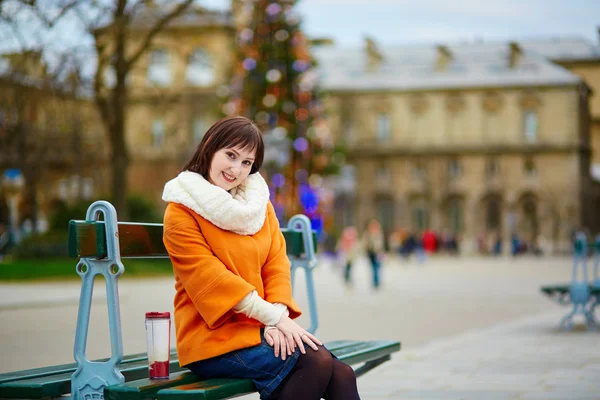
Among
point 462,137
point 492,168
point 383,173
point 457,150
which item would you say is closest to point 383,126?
point 383,173

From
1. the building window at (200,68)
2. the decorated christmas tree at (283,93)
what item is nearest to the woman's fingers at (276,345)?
the building window at (200,68)

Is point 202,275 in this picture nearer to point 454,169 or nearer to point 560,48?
point 560,48

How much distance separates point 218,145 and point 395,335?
8.20 meters

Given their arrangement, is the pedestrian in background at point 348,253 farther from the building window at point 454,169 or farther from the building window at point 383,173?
the building window at point 383,173

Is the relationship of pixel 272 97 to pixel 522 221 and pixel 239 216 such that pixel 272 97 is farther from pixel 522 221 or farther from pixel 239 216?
pixel 522 221

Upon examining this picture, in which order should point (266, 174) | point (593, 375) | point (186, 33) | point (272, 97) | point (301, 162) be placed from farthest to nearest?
point (301, 162) < point (272, 97) < point (266, 174) < point (186, 33) < point (593, 375)

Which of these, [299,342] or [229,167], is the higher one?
[229,167]

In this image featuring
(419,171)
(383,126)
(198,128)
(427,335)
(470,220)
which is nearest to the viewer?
(427,335)

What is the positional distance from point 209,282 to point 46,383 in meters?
0.73

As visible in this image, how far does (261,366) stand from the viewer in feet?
13.2

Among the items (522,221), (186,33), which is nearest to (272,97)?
(186,33)

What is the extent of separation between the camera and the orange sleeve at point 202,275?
4000mm

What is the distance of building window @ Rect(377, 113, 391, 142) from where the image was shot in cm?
7969

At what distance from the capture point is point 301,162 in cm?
4153
